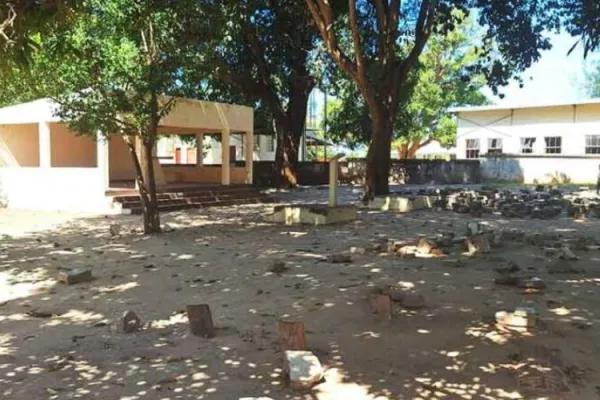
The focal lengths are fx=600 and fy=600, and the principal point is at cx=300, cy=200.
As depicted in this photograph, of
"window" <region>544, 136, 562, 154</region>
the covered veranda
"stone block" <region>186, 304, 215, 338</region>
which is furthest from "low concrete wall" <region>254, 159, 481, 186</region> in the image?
"stone block" <region>186, 304, 215, 338</region>

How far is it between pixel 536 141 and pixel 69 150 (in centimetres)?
2254

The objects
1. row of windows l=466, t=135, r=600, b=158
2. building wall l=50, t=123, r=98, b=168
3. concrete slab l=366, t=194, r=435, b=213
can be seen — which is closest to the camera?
concrete slab l=366, t=194, r=435, b=213

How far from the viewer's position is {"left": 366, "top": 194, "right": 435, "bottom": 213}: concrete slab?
54.2 feet

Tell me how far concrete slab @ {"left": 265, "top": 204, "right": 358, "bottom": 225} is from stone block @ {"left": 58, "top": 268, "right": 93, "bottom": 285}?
21.0 ft

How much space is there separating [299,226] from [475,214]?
4754mm

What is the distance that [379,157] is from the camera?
59.6ft

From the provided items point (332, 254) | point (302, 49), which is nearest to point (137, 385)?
point (332, 254)

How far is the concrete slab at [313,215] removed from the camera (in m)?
13.4

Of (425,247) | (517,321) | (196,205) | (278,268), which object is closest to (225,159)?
(196,205)

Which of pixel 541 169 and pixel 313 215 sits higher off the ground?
pixel 541 169

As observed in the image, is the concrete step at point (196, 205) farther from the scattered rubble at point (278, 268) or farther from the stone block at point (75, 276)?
the scattered rubble at point (278, 268)

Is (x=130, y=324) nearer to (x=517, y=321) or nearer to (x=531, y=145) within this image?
(x=517, y=321)

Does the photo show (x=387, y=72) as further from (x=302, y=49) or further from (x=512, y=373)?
Answer: (x=512, y=373)

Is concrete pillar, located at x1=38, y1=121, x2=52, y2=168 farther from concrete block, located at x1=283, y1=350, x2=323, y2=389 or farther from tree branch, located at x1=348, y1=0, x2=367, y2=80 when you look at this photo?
concrete block, located at x1=283, y1=350, x2=323, y2=389
